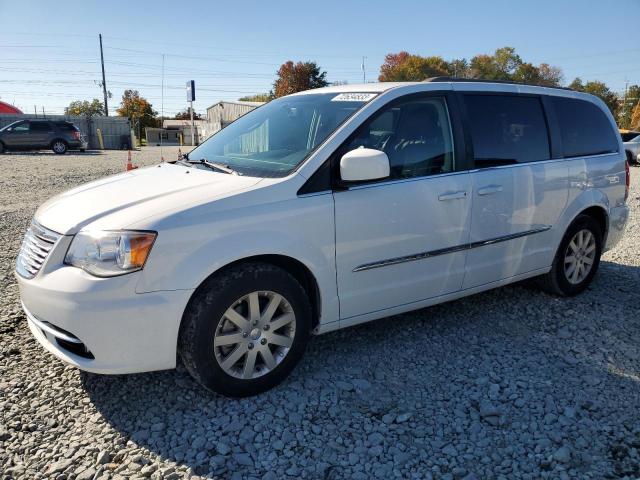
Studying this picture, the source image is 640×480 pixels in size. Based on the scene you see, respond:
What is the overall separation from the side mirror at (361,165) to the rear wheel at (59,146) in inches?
1023

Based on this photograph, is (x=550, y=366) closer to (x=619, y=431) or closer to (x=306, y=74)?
(x=619, y=431)

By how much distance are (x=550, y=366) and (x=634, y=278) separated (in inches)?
103

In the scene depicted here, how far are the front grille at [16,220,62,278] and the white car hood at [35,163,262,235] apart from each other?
0.05 meters

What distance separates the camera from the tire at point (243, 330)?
9.24 feet

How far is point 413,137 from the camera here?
363 cm

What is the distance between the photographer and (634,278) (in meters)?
5.44

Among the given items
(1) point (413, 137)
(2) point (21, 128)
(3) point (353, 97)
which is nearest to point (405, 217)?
(1) point (413, 137)

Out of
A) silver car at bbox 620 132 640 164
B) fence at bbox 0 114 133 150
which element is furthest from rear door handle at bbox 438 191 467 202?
fence at bbox 0 114 133 150

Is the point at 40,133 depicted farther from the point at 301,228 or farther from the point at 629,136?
the point at 629,136

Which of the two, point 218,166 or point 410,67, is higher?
point 410,67

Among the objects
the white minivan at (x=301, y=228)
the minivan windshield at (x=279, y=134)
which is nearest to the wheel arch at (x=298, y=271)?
the white minivan at (x=301, y=228)

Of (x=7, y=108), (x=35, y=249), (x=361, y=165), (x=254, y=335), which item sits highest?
(x=7, y=108)

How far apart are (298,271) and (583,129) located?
3.20 meters

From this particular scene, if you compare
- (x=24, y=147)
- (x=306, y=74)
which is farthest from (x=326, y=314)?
(x=306, y=74)
